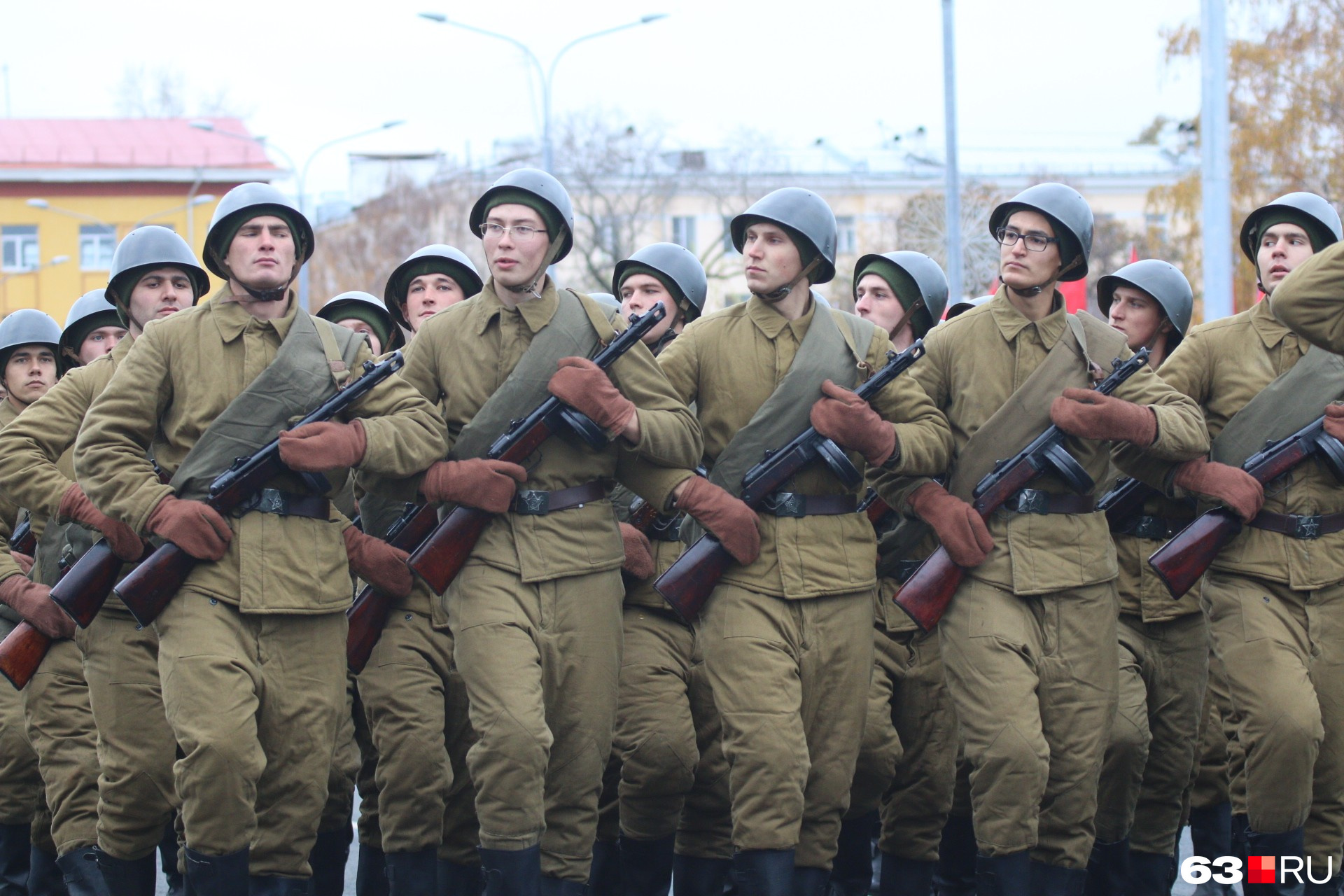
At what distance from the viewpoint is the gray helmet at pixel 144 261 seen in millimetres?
7230

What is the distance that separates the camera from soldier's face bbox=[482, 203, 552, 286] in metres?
6.03

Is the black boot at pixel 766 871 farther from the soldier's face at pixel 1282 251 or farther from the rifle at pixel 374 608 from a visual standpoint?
the soldier's face at pixel 1282 251

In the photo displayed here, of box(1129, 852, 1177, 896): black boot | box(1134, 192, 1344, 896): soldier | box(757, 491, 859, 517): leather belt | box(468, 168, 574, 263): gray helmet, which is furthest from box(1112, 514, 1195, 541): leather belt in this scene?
box(468, 168, 574, 263): gray helmet

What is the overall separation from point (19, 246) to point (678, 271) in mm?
52189

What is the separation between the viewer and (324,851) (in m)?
6.74

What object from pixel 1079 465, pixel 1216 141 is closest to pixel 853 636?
pixel 1079 465

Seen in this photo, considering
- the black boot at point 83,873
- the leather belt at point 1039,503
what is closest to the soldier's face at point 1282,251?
the leather belt at point 1039,503

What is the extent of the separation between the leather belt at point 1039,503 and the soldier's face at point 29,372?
4.67 m

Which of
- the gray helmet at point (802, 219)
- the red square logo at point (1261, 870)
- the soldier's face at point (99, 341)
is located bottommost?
the red square logo at point (1261, 870)

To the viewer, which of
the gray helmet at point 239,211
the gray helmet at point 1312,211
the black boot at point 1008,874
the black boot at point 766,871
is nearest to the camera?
the black boot at point 766,871

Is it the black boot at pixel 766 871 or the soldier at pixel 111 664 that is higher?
the soldier at pixel 111 664

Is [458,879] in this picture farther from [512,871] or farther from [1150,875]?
[1150,875]

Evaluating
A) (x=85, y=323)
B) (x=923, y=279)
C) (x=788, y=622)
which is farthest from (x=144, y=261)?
(x=923, y=279)

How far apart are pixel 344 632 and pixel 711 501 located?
53.0 inches
